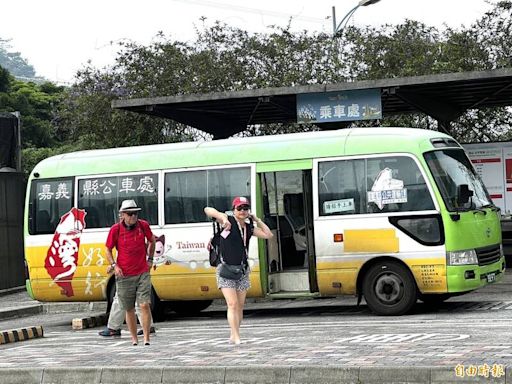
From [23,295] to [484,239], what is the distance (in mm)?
12044

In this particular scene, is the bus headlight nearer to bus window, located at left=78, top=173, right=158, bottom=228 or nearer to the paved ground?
the paved ground

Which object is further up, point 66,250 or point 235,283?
point 66,250

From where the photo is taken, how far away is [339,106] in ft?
69.5

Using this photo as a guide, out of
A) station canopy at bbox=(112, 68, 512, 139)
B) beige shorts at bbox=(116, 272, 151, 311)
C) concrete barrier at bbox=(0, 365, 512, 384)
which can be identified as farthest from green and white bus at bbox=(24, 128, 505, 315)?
concrete barrier at bbox=(0, 365, 512, 384)

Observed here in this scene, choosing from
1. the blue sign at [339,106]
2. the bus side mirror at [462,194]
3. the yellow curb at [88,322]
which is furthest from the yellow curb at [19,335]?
the blue sign at [339,106]

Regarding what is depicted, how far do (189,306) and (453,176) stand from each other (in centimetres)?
566

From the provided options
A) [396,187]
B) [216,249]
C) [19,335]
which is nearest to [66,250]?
[19,335]

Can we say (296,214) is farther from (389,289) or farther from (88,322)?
(88,322)

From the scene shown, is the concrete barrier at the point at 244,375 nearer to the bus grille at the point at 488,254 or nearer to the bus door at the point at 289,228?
the bus door at the point at 289,228

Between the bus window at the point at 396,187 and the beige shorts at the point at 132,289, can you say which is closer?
the beige shorts at the point at 132,289

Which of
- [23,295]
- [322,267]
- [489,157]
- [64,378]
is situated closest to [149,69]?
[23,295]

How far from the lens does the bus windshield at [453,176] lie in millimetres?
15102

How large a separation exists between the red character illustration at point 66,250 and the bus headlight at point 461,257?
20.7 feet

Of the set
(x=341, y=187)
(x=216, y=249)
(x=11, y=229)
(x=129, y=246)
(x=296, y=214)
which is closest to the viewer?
(x=216, y=249)
